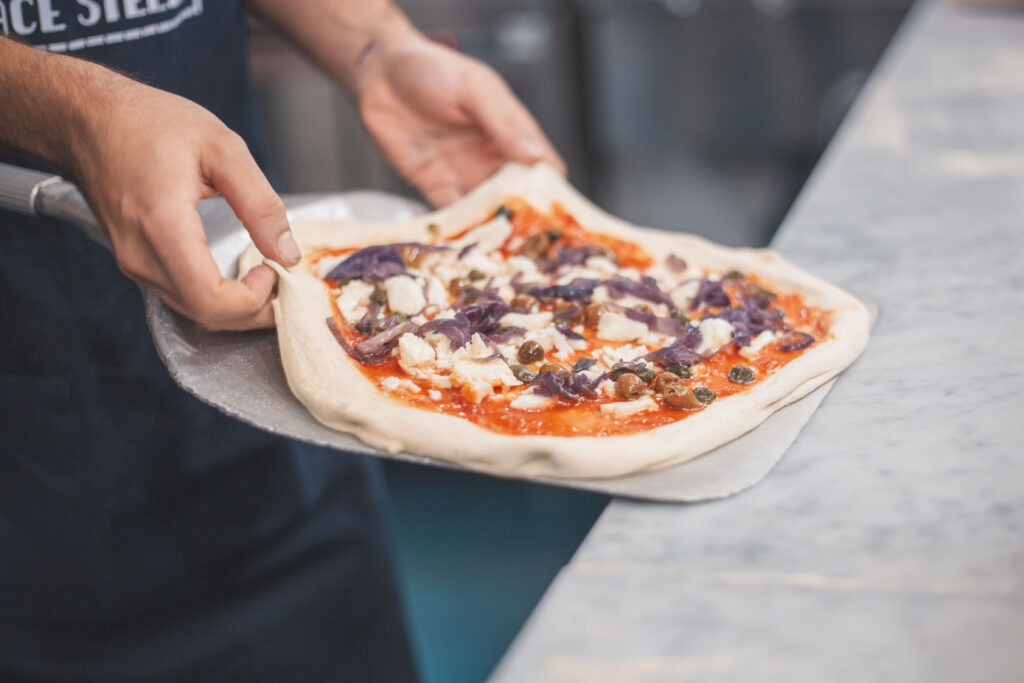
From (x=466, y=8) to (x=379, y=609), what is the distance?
2.47 m

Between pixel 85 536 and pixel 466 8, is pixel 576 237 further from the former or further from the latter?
pixel 466 8

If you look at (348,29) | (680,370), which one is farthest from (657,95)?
(680,370)

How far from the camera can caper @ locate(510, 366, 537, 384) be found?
1.01 m

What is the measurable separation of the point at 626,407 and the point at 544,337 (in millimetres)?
166

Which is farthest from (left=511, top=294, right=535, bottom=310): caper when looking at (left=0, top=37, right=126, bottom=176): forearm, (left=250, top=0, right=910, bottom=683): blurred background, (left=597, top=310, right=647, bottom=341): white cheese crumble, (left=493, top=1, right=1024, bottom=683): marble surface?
(left=250, top=0, right=910, bottom=683): blurred background

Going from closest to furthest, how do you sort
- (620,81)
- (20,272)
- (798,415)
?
1. (798,415)
2. (20,272)
3. (620,81)

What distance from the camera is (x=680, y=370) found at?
3.40ft

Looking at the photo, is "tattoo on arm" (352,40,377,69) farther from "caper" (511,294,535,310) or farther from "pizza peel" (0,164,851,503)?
"caper" (511,294,535,310)

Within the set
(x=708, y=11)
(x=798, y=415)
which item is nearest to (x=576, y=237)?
(x=798, y=415)

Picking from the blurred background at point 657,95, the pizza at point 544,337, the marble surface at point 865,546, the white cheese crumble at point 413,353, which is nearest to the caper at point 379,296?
the pizza at point 544,337

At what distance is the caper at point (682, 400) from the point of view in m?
0.96

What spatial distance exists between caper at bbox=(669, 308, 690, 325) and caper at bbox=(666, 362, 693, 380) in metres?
0.10

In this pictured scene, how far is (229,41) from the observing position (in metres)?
1.41

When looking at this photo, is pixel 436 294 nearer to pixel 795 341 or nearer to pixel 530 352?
pixel 530 352
